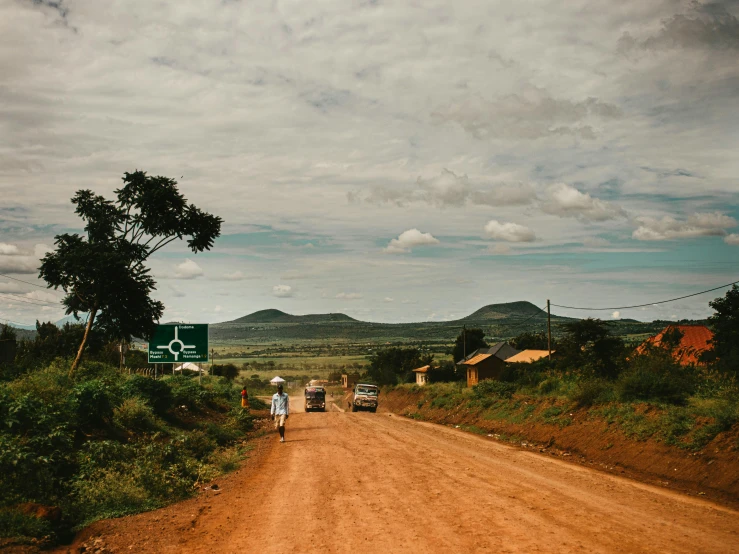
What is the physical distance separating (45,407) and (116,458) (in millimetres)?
1947

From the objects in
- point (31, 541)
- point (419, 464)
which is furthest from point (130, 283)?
point (31, 541)

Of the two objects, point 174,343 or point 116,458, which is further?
point 174,343

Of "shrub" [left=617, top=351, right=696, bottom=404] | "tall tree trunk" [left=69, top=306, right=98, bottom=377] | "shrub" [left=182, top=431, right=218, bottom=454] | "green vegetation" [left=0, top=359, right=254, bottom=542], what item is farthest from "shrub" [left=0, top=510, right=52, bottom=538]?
"shrub" [left=617, top=351, right=696, bottom=404]

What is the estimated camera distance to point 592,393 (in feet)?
79.1

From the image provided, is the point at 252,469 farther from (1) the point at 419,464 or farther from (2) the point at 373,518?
(2) the point at 373,518

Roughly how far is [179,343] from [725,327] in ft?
107

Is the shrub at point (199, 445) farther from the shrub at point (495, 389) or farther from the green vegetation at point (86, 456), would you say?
the shrub at point (495, 389)

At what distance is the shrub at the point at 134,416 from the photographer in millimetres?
18078

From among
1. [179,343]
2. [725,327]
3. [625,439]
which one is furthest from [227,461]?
[725,327]

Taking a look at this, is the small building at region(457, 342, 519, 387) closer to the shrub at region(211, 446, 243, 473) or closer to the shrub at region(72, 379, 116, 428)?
the shrub at region(211, 446, 243, 473)

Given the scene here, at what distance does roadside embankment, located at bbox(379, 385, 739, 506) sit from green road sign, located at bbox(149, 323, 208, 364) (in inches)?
577

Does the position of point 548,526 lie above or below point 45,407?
below

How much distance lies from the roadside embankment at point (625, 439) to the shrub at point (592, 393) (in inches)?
12.2

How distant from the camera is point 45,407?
1345 centimetres
